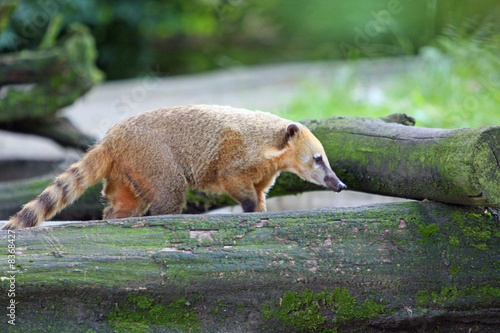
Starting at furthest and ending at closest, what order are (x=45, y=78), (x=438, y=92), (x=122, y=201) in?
(x=438, y=92)
(x=45, y=78)
(x=122, y=201)

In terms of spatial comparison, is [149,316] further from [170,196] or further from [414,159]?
[414,159]

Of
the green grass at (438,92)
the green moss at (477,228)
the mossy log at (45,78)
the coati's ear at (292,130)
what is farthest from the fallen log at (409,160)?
the green grass at (438,92)

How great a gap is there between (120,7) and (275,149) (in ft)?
44.1

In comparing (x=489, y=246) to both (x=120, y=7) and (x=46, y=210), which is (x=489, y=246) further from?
(x=120, y=7)

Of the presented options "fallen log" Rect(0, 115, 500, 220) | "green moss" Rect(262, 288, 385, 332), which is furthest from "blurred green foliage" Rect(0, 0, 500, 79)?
"green moss" Rect(262, 288, 385, 332)

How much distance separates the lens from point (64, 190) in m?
3.88

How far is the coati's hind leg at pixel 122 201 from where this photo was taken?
4184 millimetres

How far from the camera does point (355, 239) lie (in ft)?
10.8

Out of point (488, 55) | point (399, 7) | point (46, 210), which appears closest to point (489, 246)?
point (46, 210)

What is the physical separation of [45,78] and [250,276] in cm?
542

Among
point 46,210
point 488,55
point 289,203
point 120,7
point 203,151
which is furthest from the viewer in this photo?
point 120,7

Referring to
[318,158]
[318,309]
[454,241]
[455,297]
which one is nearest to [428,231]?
[454,241]

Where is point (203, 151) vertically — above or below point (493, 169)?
below

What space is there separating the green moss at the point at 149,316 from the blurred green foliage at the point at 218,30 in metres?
7.75
